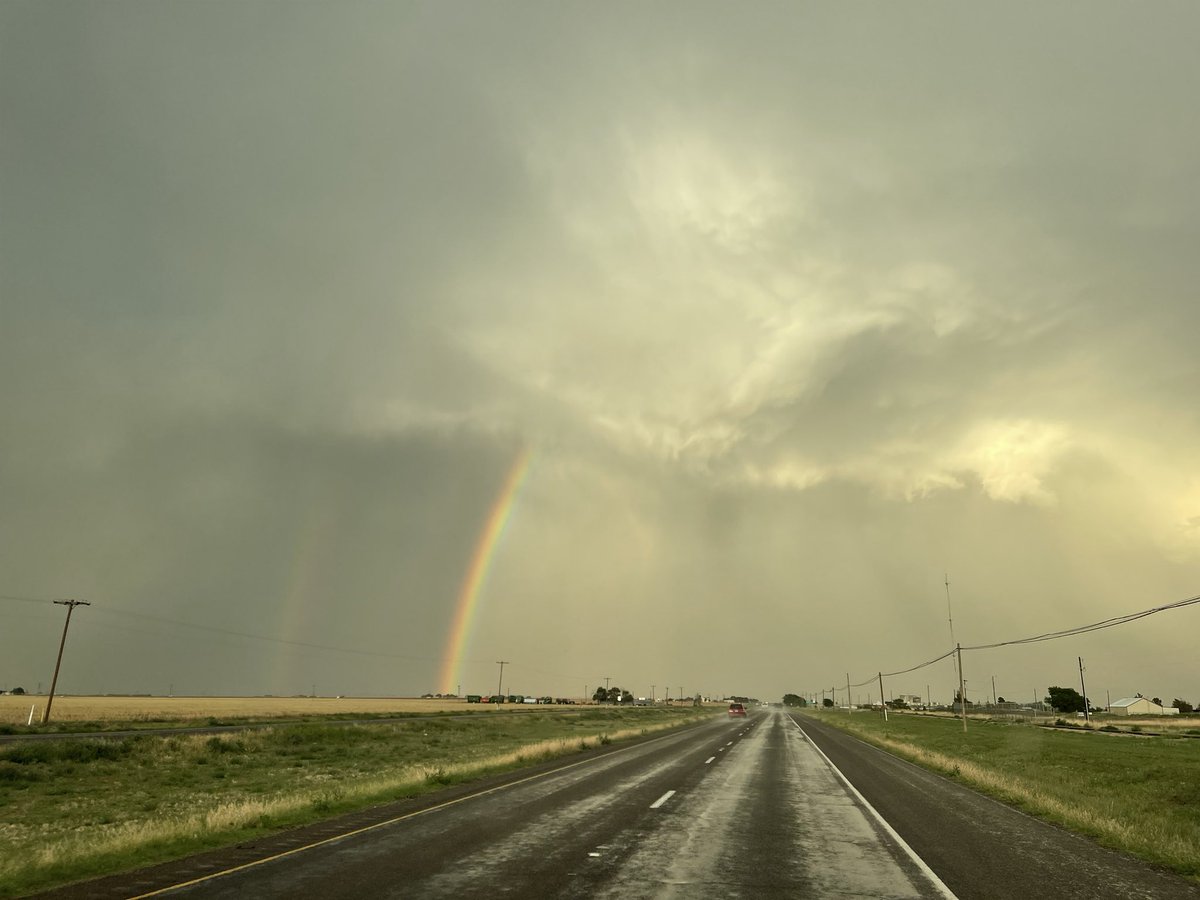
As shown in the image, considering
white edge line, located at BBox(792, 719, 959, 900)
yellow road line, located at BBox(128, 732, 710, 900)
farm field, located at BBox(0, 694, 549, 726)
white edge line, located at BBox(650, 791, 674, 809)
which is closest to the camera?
yellow road line, located at BBox(128, 732, 710, 900)

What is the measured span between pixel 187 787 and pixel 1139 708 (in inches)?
8246

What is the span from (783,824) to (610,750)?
21185 millimetres

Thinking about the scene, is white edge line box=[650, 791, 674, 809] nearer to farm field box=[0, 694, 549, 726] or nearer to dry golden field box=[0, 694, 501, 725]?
farm field box=[0, 694, 549, 726]

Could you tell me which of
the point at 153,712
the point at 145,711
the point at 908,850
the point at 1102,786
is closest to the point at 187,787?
the point at 908,850

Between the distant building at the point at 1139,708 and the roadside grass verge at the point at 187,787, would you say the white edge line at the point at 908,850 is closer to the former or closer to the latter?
the roadside grass verge at the point at 187,787

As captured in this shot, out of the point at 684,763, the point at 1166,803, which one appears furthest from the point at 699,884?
the point at 1166,803

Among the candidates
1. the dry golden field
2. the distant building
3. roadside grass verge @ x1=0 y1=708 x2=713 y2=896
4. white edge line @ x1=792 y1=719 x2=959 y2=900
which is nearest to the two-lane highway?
white edge line @ x1=792 y1=719 x2=959 y2=900

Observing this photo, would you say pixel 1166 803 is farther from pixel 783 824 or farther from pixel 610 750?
pixel 610 750

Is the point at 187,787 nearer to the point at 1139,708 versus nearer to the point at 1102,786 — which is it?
the point at 1102,786

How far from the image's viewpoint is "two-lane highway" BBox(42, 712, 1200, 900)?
8523mm

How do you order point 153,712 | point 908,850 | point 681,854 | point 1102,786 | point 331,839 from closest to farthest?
point 681,854 < point 908,850 < point 331,839 < point 1102,786 < point 153,712

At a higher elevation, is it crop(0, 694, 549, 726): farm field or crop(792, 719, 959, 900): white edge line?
crop(792, 719, 959, 900): white edge line

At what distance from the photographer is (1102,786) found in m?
26.2

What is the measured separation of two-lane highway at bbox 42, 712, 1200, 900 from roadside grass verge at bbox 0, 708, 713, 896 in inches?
74.2
